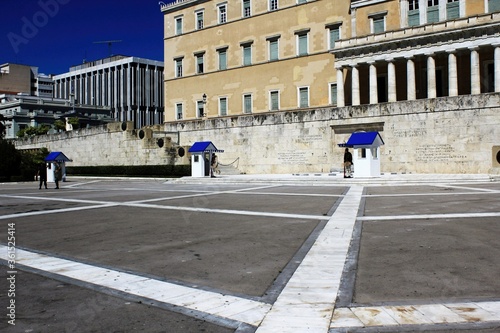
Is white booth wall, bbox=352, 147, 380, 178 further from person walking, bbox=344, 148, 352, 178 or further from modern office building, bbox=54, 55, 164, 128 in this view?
modern office building, bbox=54, 55, 164, 128

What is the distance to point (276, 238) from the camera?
8445 millimetres

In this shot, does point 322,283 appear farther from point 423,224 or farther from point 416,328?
point 423,224

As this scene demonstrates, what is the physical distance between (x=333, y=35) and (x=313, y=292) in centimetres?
4333

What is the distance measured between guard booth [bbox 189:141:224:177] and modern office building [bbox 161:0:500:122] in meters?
15.3

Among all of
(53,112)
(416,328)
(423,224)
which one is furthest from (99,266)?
(53,112)

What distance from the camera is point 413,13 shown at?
130 feet

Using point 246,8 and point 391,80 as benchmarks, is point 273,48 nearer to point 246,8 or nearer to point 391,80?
point 246,8

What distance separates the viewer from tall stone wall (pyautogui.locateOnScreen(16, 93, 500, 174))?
2858 cm

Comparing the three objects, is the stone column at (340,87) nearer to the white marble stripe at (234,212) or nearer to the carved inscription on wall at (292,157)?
the carved inscription on wall at (292,157)

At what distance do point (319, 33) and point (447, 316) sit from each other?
147 feet

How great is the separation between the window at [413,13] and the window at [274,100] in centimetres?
1589

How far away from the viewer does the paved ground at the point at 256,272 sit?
4211mm

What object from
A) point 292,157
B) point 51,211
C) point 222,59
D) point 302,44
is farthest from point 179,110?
point 51,211

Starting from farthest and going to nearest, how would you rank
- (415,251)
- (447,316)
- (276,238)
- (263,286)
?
(276,238) < (415,251) < (263,286) < (447,316)
